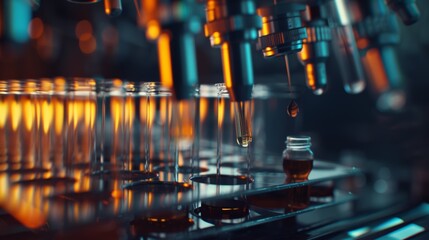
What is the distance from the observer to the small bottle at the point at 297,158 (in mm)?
728

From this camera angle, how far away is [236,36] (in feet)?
1.38

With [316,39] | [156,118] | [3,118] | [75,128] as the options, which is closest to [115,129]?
[75,128]

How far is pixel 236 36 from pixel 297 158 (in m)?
0.36

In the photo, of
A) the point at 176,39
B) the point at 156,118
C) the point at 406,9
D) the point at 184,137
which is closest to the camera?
the point at 176,39

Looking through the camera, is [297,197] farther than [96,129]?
No

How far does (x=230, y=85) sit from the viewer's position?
1.40 ft

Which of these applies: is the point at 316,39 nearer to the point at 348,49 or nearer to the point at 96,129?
the point at 348,49

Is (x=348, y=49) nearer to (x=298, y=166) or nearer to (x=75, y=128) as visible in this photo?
(x=298, y=166)

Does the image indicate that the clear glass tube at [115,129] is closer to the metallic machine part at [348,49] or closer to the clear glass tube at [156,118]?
the clear glass tube at [156,118]

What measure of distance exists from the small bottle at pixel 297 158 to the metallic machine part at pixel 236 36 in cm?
33

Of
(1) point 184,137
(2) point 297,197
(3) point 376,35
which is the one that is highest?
(3) point 376,35

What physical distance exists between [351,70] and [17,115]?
658 mm

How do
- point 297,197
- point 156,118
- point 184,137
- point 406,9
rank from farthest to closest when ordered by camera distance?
1. point 156,118
2. point 184,137
3. point 297,197
4. point 406,9

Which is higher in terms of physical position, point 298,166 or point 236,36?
point 236,36
